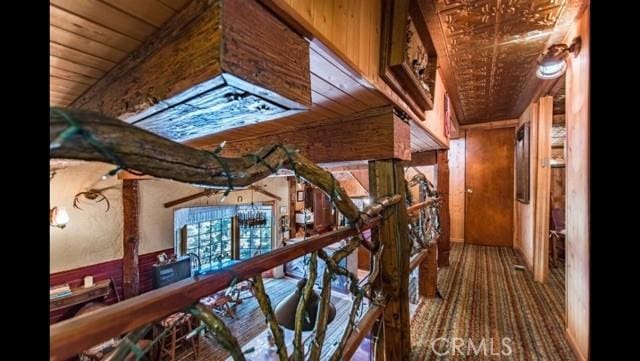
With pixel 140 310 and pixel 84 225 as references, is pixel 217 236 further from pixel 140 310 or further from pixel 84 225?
pixel 140 310

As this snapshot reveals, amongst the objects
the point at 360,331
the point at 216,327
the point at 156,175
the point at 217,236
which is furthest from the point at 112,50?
the point at 217,236

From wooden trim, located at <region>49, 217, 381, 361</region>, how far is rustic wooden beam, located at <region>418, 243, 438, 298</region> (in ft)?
8.17

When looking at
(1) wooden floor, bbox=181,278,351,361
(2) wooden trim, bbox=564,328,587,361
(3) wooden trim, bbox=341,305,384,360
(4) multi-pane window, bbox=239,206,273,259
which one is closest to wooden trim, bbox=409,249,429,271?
(3) wooden trim, bbox=341,305,384,360

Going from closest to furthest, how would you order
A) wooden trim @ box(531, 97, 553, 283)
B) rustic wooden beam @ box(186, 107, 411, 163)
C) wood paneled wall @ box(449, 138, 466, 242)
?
rustic wooden beam @ box(186, 107, 411, 163), wooden trim @ box(531, 97, 553, 283), wood paneled wall @ box(449, 138, 466, 242)

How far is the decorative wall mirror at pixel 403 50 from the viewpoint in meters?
1.29

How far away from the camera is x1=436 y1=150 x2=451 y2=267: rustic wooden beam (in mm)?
3826

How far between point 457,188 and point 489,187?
567mm

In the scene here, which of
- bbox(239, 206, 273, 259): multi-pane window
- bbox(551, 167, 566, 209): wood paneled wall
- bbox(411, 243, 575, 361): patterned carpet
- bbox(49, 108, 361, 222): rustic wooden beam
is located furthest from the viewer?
bbox(239, 206, 273, 259): multi-pane window

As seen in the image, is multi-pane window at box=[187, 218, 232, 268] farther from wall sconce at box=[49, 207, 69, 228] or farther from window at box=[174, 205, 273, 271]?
wall sconce at box=[49, 207, 69, 228]

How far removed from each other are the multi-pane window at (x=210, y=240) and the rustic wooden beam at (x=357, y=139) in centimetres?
429

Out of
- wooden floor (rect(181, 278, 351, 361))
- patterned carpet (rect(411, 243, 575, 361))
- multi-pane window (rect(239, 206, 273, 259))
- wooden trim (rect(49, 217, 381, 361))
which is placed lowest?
wooden floor (rect(181, 278, 351, 361))

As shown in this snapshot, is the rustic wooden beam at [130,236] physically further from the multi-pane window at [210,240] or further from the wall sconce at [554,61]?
the wall sconce at [554,61]
